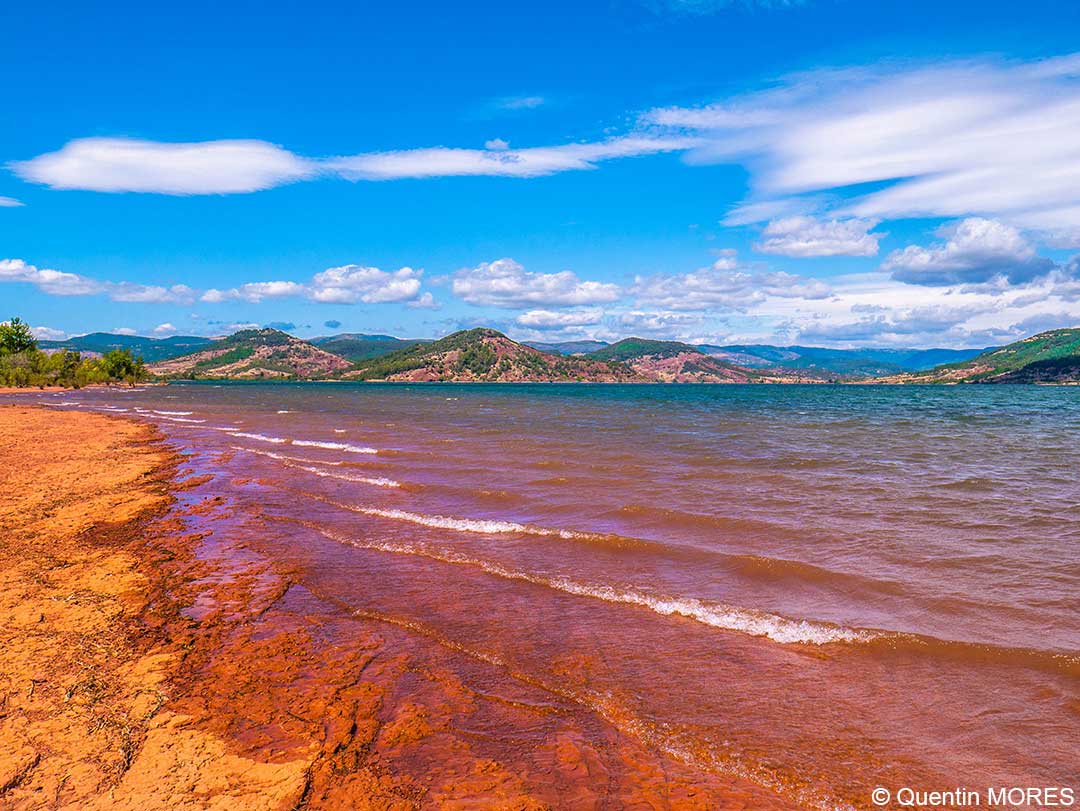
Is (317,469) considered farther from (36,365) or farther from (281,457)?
(36,365)

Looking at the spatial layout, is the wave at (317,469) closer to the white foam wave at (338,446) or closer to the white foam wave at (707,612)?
the white foam wave at (338,446)

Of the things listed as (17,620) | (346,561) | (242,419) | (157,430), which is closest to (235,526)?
(346,561)

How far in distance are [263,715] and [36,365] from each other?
15609 cm

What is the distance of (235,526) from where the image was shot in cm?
1648

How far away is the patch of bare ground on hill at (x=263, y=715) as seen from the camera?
582 centimetres

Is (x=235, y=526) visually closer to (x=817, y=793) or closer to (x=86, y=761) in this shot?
(x=86, y=761)

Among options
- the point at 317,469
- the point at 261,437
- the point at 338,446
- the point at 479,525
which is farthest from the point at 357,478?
the point at 261,437

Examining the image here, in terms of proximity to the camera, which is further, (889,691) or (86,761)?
(889,691)

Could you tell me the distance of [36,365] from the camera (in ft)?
401

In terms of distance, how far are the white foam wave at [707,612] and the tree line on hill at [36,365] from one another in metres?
147

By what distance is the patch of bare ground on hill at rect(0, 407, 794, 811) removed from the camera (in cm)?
582

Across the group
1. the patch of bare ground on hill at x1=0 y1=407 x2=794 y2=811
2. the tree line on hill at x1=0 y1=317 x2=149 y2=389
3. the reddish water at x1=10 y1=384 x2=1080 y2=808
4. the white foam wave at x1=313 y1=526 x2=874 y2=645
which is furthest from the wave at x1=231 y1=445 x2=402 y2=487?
the tree line on hill at x1=0 y1=317 x2=149 y2=389

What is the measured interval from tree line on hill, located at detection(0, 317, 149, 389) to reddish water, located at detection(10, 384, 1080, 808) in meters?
127

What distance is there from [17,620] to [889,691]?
1380 cm
